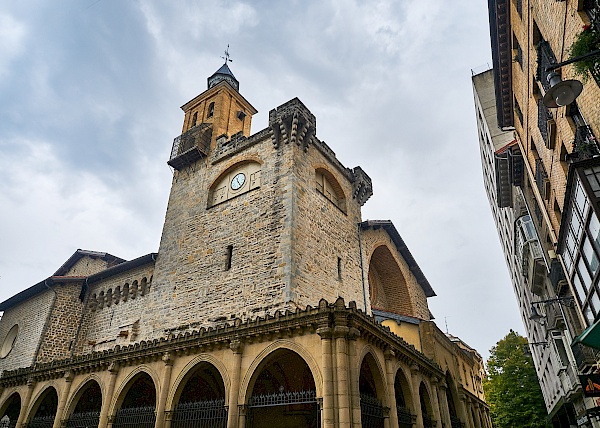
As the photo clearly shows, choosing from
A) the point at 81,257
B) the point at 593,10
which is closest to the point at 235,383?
Result: the point at 593,10

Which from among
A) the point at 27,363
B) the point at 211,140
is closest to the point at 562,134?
the point at 211,140

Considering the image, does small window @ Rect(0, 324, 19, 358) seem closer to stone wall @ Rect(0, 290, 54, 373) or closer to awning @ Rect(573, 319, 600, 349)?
stone wall @ Rect(0, 290, 54, 373)

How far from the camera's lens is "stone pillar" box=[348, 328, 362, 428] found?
29.0 feet

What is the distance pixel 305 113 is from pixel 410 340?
11.2 m

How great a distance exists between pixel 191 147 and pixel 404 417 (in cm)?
1651

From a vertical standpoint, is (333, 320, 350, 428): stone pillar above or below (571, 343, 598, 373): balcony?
below

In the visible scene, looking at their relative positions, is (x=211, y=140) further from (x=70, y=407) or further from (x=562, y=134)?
(x=562, y=134)

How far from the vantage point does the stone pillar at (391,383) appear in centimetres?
1046

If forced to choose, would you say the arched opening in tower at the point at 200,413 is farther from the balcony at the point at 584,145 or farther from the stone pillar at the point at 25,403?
the balcony at the point at 584,145

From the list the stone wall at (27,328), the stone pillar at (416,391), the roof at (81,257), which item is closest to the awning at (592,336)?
the stone pillar at (416,391)

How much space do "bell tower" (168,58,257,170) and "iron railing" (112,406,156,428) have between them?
12862 millimetres

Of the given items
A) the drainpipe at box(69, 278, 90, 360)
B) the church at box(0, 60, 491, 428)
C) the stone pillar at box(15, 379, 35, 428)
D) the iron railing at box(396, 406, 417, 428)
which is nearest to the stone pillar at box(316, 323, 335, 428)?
the church at box(0, 60, 491, 428)

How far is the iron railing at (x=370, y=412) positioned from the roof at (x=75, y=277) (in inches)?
545

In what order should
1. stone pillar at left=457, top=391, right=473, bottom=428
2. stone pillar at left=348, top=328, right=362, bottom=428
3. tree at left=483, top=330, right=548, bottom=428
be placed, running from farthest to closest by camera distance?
tree at left=483, top=330, right=548, bottom=428
stone pillar at left=457, top=391, right=473, bottom=428
stone pillar at left=348, top=328, right=362, bottom=428
